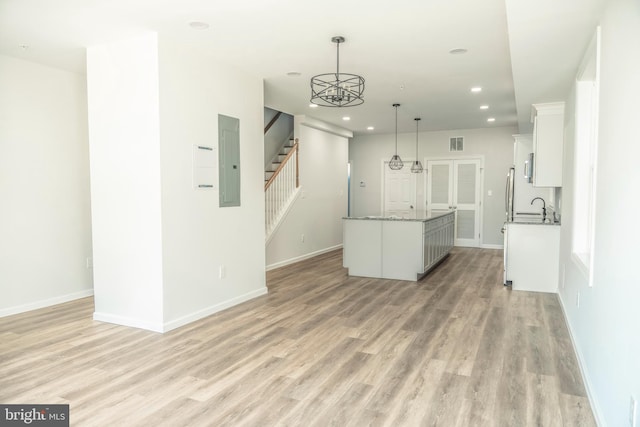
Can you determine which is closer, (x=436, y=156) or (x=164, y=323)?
(x=164, y=323)

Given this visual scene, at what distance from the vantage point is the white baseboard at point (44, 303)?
452 centimetres

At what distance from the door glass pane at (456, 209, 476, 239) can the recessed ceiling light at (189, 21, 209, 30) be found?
763 cm

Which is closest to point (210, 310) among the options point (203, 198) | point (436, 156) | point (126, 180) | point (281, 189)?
point (203, 198)

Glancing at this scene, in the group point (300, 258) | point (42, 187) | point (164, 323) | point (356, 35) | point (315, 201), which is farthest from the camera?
point (315, 201)

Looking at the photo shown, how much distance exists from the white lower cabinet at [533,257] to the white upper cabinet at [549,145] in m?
0.62

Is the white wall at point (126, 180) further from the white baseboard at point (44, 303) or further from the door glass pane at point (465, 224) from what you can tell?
the door glass pane at point (465, 224)

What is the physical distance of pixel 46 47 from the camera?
166 inches

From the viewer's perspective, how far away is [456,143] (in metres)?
9.88

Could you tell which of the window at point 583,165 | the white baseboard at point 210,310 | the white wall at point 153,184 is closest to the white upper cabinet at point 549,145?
the window at point 583,165

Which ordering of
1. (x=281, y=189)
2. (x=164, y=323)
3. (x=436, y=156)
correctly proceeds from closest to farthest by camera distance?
(x=164, y=323) → (x=281, y=189) → (x=436, y=156)

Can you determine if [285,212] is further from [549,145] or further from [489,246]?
[489,246]

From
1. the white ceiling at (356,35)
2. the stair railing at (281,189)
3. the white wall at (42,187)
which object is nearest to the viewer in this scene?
the white ceiling at (356,35)

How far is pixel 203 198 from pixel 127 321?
1.40 meters

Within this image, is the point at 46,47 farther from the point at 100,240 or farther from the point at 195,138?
the point at 100,240
